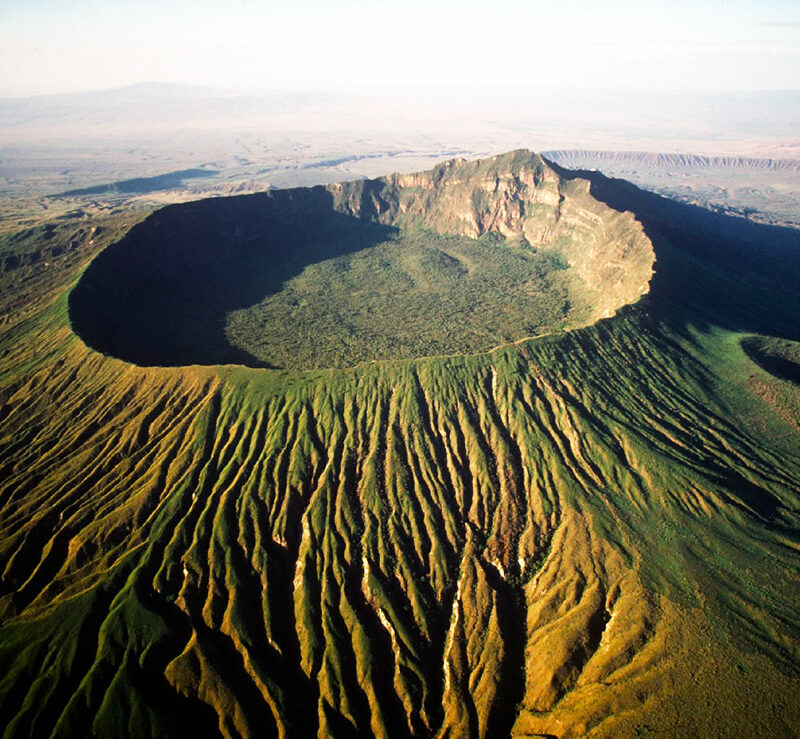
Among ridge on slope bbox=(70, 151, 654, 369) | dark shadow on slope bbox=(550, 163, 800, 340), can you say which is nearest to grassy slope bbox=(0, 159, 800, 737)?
dark shadow on slope bbox=(550, 163, 800, 340)

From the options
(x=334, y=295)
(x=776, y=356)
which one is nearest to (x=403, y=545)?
(x=776, y=356)

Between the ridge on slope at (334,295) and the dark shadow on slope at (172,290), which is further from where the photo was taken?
the ridge on slope at (334,295)

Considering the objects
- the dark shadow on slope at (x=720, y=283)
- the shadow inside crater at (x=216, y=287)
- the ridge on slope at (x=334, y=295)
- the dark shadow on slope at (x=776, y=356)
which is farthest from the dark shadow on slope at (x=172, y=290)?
the dark shadow on slope at (x=776, y=356)

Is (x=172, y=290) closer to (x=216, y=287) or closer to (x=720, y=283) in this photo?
(x=216, y=287)

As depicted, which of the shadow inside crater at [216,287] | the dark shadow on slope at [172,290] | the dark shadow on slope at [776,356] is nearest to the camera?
the dark shadow on slope at [776,356]

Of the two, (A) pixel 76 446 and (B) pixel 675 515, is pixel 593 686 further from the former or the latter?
(A) pixel 76 446

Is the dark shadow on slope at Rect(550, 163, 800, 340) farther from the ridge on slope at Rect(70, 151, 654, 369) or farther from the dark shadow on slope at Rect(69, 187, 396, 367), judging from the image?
the dark shadow on slope at Rect(69, 187, 396, 367)

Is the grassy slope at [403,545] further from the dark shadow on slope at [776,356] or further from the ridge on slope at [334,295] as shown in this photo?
the ridge on slope at [334,295]
